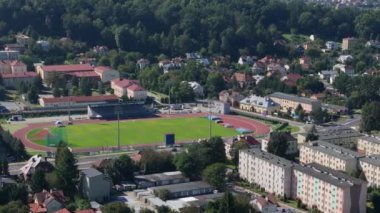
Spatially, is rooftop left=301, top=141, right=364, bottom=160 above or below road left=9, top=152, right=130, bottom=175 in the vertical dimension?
above

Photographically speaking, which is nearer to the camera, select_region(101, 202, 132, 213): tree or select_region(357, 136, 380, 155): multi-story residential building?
select_region(101, 202, 132, 213): tree

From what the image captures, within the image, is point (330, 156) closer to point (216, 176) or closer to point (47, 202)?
point (216, 176)

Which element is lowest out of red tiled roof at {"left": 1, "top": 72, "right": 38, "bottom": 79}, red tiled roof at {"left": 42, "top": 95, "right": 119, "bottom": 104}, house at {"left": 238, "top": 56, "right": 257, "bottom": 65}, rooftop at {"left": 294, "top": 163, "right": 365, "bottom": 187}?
rooftop at {"left": 294, "top": 163, "right": 365, "bottom": 187}

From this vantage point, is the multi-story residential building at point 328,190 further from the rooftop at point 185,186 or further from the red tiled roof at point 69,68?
the red tiled roof at point 69,68

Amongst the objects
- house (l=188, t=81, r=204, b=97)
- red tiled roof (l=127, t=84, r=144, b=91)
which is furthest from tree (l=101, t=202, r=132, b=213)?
house (l=188, t=81, r=204, b=97)

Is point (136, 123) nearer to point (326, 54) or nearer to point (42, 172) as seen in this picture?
point (42, 172)

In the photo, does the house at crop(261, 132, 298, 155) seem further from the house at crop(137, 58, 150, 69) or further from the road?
the house at crop(137, 58, 150, 69)
